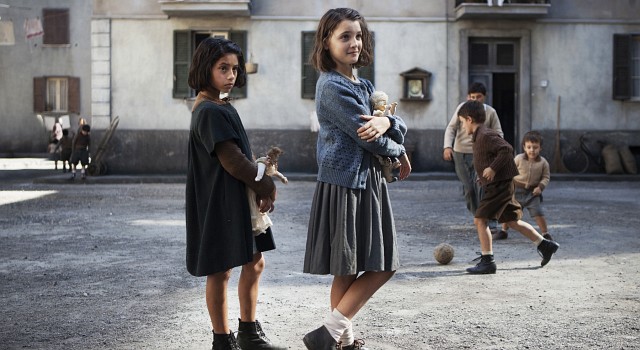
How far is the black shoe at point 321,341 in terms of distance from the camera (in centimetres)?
395

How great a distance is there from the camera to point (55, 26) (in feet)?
117

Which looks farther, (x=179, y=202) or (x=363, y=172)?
(x=179, y=202)

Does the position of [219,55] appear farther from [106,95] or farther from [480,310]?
[106,95]

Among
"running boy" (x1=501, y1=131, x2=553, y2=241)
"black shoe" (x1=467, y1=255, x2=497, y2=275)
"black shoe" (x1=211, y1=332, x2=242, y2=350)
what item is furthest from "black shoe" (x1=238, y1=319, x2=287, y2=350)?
"running boy" (x1=501, y1=131, x2=553, y2=241)

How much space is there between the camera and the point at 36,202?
45.0ft

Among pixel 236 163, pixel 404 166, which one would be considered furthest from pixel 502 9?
pixel 236 163

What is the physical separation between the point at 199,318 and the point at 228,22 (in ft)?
53.6

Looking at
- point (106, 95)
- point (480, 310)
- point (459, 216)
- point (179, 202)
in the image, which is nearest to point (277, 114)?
point (106, 95)

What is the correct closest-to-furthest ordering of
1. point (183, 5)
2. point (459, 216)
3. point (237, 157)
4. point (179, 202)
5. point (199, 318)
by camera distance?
point (237, 157)
point (199, 318)
point (459, 216)
point (179, 202)
point (183, 5)

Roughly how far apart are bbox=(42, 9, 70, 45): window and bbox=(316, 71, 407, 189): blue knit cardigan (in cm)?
3333

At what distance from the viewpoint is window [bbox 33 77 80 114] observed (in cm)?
3519

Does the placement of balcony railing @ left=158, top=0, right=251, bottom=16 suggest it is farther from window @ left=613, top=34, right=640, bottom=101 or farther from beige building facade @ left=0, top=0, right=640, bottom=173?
window @ left=613, top=34, right=640, bottom=101

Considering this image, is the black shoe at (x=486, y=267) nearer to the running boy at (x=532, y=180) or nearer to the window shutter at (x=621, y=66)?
the running boy at (x=532, y=180)

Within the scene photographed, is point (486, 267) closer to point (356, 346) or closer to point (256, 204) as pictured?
point (356, 346)
